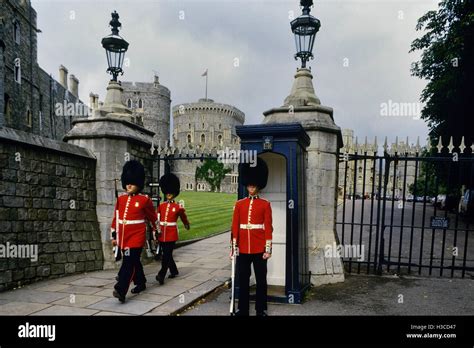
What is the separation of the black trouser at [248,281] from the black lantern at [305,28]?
12.7 ft

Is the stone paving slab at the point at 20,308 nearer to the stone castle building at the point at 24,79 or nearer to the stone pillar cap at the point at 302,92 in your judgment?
the stone pillar cap at the point at 302,92

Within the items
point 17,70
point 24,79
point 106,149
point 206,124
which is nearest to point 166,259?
point 106,149

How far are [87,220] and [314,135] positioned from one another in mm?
4491

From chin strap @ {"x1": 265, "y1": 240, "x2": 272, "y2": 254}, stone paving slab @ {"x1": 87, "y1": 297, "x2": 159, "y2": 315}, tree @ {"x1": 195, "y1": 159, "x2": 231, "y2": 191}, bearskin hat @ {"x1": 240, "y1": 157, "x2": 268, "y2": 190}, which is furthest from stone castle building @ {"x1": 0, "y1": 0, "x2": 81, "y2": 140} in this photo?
tree @ {"x1": 195, "y1": 159, "x2": 231, "y2": 191}

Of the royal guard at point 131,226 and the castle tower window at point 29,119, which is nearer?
the royal guard at point 131,226

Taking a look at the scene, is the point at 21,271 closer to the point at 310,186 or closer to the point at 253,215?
the point at 253,215

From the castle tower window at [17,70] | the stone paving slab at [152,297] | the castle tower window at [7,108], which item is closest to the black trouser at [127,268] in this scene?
the stone paving slab at [152,297]

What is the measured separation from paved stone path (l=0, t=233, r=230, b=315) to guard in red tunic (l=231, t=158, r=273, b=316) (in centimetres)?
96

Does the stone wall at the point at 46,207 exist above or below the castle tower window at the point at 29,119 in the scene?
below

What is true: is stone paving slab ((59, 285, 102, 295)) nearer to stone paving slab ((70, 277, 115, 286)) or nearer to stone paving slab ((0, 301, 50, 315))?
stone paving slab ((70, 277, 115, 286))

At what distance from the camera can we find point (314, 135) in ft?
21.2

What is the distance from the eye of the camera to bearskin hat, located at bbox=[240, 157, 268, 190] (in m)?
5.00

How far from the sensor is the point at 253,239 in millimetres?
4809

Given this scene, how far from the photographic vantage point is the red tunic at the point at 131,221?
5336 mm
